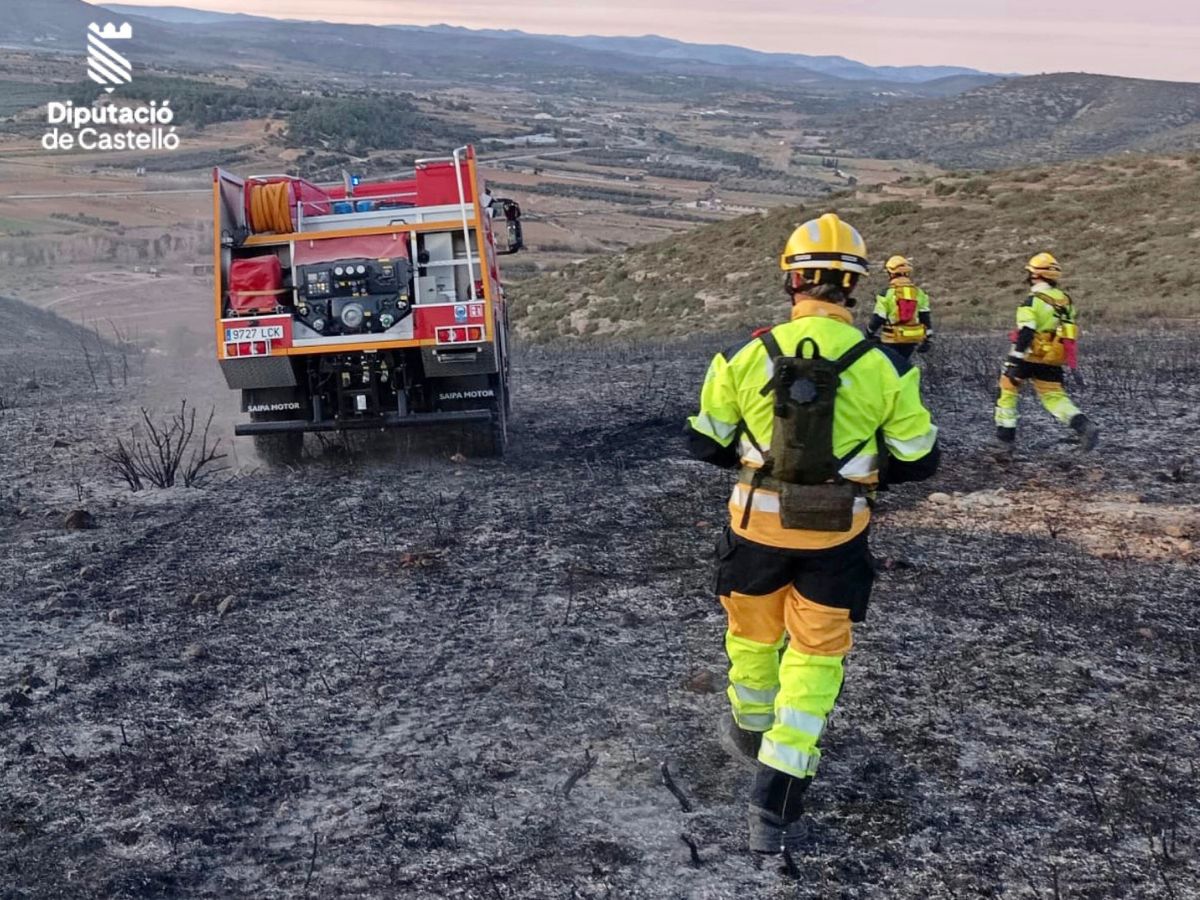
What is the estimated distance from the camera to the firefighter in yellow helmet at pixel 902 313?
11.9m

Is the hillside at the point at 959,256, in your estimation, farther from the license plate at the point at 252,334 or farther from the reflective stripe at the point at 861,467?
the reflective stripe at the point at 861,467

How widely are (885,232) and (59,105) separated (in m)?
74.5

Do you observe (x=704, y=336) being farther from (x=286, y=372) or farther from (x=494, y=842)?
(x=494, y=842)

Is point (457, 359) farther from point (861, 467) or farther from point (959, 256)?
point (959, 256)

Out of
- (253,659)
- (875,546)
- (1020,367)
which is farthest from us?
(1020,367)

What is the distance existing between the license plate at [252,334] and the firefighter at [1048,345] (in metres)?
6.21

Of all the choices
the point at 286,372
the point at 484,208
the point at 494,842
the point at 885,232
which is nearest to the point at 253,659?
the point at 494,842

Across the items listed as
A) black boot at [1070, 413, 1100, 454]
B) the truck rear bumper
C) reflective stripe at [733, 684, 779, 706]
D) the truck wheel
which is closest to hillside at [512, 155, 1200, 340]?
black boot at [1070, 413, 1100, 454]

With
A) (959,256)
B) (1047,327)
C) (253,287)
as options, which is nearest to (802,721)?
(1047,327)

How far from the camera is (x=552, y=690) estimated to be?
5.56 m

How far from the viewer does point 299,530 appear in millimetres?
8359

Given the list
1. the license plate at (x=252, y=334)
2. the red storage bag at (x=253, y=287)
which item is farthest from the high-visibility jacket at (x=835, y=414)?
the red storage bag at (x=253, y=287)

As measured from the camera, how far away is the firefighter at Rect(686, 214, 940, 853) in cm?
409

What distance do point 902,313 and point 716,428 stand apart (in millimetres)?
8281
